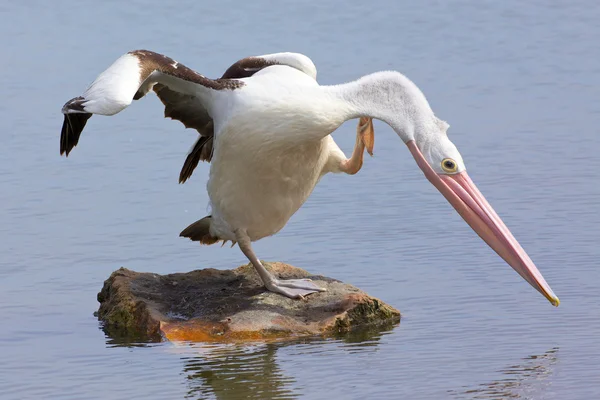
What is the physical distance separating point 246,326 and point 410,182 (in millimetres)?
3493

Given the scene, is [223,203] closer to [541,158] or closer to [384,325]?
[384,325]

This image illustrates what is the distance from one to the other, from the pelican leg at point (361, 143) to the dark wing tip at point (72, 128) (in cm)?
185

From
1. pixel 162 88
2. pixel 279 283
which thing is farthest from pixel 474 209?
pixel 162 88

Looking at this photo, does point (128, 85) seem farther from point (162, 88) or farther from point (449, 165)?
point (449, 165)

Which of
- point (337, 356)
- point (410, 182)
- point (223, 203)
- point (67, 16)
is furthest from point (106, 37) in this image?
point (337, 356)

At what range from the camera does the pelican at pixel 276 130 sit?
26.8ft

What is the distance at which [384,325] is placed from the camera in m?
8.62

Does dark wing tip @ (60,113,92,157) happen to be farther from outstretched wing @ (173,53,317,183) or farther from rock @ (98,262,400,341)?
rock @ (98,262,400,341)

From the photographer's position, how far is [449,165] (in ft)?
26.8

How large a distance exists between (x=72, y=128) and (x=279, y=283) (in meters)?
1.67

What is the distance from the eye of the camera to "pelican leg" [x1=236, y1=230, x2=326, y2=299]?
354 inches

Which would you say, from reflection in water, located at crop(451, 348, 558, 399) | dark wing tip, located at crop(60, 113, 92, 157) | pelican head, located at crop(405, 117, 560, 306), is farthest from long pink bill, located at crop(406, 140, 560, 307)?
dark wing tip, located at crop(60, 113, 92, 157)

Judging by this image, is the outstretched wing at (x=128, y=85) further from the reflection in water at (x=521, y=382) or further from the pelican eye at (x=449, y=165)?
the reflection in water at (x=521, y=382)

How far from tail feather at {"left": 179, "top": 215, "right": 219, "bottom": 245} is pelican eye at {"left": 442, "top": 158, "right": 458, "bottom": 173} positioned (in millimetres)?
1933
